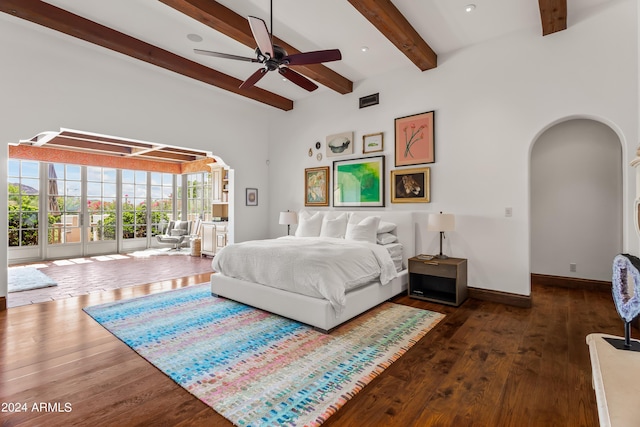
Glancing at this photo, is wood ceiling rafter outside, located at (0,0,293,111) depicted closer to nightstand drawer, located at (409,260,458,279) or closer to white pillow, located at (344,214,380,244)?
white pillow, located at (344,214,380,244)

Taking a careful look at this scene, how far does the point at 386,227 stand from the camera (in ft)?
14.9

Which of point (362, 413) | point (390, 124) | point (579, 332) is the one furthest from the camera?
point (390, 124)

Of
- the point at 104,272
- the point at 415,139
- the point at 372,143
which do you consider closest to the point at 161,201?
the point at 104,272

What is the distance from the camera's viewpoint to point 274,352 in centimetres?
256

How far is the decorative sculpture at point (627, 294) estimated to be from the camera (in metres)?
1.52

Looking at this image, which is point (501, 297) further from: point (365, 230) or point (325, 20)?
point (325, 20)

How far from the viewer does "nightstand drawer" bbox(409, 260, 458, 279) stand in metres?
3.78

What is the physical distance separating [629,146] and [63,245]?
10.1m

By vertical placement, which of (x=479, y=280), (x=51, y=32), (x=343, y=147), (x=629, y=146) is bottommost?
(x=479, y=280)

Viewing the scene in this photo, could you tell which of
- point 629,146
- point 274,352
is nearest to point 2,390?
point 274,352

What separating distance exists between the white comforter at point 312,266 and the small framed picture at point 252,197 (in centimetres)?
235

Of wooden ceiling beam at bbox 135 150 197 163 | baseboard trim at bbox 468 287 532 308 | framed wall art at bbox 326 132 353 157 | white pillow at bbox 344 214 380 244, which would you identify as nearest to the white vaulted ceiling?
framed wall art at bbox 326 132 353 157

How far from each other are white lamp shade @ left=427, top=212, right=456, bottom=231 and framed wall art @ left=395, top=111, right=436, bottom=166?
35.9 inches

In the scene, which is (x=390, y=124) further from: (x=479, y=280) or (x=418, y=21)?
(x=479, y=280)
